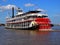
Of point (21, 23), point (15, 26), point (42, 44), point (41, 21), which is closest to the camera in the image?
point (42, 44)

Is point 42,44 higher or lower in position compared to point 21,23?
lower

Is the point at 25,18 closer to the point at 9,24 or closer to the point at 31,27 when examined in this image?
the point at 31,27

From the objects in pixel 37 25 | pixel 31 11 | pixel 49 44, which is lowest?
pixel 49 44

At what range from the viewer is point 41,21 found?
6875 centimetres

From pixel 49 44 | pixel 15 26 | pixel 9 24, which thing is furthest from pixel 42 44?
pixel 9 24

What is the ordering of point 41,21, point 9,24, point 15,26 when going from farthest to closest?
point 9,24 < point 15,26 < point 41,21

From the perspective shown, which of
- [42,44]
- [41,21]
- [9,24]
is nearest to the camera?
[42,44]

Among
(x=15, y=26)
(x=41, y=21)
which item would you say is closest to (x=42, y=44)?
(x=41, y=21)

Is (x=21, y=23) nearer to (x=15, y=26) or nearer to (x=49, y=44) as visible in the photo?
(x=15, y=26)

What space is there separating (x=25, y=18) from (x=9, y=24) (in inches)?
889

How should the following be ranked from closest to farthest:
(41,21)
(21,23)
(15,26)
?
(41,21)
(21,23)
(15,26)

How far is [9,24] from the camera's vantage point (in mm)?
98250

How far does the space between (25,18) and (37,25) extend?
9.69 meters

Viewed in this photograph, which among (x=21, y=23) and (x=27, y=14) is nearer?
(x=27, y=14)
